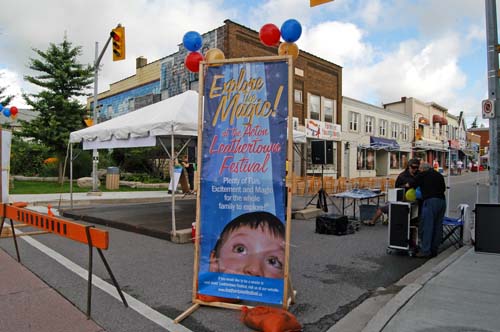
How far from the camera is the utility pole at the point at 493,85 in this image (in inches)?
302

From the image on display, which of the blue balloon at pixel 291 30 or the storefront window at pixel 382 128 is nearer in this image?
the blue balloon at pixel 291 30

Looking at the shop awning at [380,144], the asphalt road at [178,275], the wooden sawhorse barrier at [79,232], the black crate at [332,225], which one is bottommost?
the asphalt road at [178,275]

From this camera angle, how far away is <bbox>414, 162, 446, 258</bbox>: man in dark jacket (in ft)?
22.1

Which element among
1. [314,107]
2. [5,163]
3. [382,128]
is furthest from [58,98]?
[382,128]

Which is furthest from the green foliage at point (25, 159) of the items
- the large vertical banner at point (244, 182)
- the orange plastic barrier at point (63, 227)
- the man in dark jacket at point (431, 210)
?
the man in dark jacket at point (431, 210)

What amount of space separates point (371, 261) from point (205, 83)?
4217 millimetres

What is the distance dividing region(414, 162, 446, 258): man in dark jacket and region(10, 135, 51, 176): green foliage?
23293 mm

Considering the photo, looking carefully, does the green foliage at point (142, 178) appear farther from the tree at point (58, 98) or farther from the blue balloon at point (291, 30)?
the blue balloon at point (291, 30)

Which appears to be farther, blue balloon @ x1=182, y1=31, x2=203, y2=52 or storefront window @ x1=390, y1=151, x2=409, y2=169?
storefront window @ x1=390, y1=151, x2=409, y2=169

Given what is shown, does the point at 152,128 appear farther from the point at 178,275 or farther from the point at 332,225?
the point at 332,225

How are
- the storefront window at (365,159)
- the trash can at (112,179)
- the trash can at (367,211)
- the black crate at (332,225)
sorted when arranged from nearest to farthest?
the black crate at (332,225), the trash can at (367,211), the trash can at (112,179), the storefront window at (365,159)

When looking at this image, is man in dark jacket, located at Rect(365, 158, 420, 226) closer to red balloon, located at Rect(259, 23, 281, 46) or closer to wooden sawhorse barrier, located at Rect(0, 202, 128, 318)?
red balloon, located at Rect(259, 23, 281, 46)

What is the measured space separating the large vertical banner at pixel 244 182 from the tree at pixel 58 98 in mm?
18418

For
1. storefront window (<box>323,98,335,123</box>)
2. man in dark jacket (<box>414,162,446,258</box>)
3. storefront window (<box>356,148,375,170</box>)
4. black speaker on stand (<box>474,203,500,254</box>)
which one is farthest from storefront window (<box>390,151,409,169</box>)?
man in dark jacket (<box>414,162,446,258</box>)
